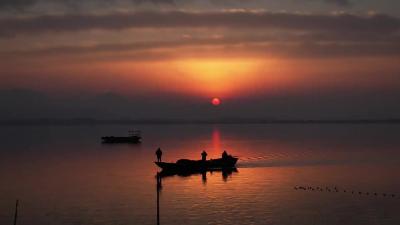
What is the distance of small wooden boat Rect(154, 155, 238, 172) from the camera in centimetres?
5888

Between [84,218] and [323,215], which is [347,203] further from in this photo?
[84,218]

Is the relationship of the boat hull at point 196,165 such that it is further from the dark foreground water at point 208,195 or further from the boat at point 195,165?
the dark foreground water at point 208,195

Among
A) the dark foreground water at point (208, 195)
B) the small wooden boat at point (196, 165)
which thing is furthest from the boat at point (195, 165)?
the dark foreground water at point (208, 195)

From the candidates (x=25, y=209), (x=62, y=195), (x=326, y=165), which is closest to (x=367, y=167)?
(x=326, y=165)

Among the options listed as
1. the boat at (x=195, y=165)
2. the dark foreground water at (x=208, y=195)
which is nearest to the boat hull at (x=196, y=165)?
the boat at (x=195, y=165)

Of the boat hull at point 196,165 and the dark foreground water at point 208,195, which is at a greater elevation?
the boat hull at point 196,165

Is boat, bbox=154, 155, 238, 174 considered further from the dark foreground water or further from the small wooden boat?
the dark foreground water

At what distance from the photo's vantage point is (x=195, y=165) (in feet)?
197

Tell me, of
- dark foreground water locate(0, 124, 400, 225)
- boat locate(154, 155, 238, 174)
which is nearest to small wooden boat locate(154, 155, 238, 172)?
boat locate(154, 155, 238, 174)

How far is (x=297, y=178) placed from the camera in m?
53.9

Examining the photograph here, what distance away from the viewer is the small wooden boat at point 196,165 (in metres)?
58.9

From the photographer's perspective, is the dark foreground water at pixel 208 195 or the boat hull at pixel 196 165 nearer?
the dark foreground water at pixel 208 195

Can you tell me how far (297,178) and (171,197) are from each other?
17286 millimetres

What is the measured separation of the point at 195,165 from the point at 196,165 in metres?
0.17
